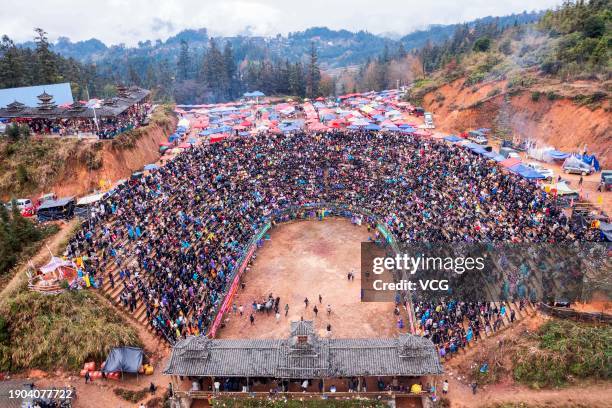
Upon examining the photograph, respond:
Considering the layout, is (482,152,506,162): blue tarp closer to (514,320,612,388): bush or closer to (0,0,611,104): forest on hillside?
(0,0,611,104): forest on hillside

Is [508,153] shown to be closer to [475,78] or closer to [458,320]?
[475,78]

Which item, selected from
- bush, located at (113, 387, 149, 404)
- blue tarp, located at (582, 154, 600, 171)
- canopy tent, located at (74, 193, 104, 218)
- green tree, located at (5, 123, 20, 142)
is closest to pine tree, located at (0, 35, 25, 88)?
green tree, located at (5, 123, 20, 142)

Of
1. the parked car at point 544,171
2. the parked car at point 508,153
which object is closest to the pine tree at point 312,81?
the parked car at point 508,153

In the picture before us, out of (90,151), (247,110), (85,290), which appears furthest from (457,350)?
(247,110)

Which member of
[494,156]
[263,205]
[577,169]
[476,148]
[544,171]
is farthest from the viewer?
[476,148]

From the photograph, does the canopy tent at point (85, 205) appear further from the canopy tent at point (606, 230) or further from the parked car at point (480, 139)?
the parked car at point (480, 139)

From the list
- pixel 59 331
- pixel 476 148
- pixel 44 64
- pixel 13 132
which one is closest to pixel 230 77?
pixel 44 64

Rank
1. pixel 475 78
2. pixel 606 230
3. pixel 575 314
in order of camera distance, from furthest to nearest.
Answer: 1. pixel 475 78
2. pixel 606 230
3. pixel 575 314
